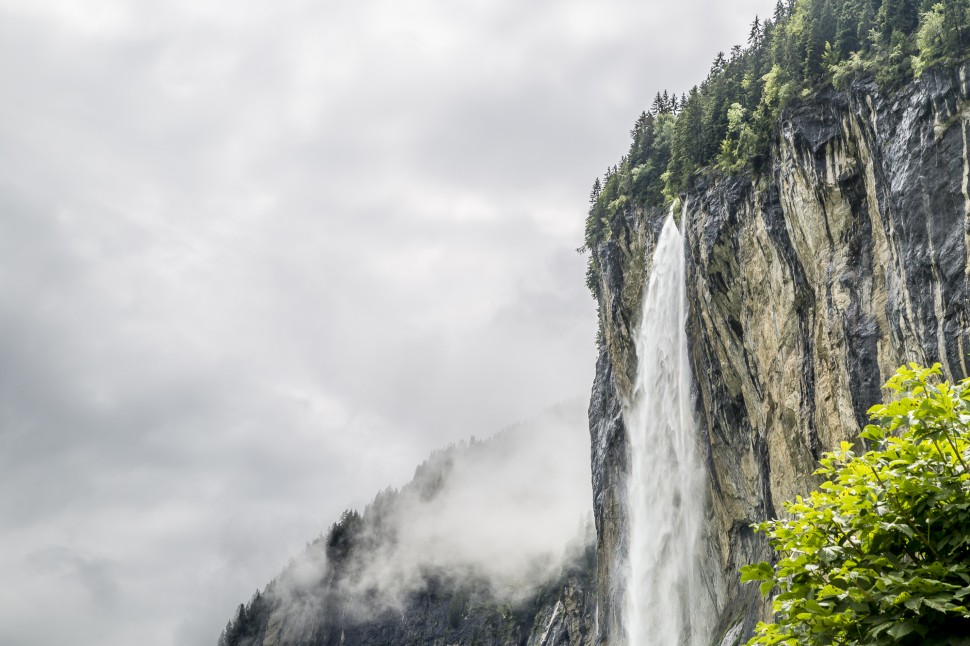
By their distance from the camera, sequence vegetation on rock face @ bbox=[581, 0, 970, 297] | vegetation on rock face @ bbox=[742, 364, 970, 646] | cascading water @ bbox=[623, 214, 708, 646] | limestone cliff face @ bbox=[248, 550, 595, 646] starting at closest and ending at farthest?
vegetation on rock face @ bbox=[742, 364, 970, 646] → vegetation on rock face @ bbox=[581, 0, 970, 297] → cascading water @ bbox=[623, 214, 708, 646] → limestone cliff face @ bbox=[248, 550, 595, 646]

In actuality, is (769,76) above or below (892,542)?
above

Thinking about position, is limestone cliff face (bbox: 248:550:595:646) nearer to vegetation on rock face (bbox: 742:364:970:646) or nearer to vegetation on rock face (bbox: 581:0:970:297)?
vegetation on rock face (bbox: 581:0:970:297)

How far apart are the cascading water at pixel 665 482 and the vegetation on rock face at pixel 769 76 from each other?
5.31m

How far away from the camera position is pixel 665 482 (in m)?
49.4

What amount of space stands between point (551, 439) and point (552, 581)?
2065 inches

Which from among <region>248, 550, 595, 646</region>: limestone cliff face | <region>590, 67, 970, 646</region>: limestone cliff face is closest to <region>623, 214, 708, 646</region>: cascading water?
<region>590, 67, 970, 646</region>: limestone cliff face

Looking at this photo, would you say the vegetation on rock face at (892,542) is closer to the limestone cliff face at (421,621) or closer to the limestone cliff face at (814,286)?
the limestone cliff face at (814,286)

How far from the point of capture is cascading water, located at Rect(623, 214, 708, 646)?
46.0 m

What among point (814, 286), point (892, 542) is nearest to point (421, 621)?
point (814, 286)

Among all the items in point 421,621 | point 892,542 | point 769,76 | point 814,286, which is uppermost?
point 769,76

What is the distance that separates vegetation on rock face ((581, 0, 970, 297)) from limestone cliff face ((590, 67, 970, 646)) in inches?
45.7

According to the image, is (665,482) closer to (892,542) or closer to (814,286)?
(814,286)

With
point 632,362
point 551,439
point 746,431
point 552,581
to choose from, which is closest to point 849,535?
point 746,431

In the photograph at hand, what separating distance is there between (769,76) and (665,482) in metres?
24.6
